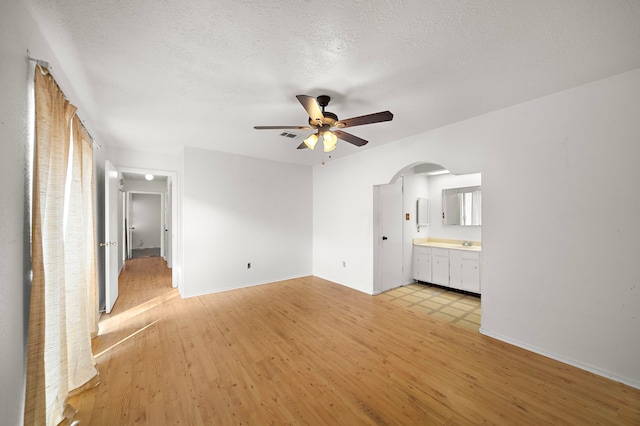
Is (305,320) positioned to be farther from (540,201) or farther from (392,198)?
(540,201)

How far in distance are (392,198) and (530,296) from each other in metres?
2.59

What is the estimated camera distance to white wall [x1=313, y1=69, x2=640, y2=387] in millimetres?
2094

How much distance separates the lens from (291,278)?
5.41 meters

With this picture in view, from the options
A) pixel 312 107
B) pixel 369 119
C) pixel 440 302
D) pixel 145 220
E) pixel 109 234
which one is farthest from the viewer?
pixel 145 220

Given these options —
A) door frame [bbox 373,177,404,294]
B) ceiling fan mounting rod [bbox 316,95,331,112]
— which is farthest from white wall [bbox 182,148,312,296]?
ceiling fan mounting rod [bbox 316,95,331,112]

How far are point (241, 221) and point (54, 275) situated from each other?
10.6 ft

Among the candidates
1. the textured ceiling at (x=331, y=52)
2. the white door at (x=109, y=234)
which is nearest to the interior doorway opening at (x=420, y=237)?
the textured ceiling at (x=331, y=52)

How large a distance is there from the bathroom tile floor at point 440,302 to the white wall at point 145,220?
9.31 meters

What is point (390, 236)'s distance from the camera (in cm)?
466

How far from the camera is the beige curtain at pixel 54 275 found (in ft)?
4.31

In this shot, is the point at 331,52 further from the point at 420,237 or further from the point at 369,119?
the point at 420,237

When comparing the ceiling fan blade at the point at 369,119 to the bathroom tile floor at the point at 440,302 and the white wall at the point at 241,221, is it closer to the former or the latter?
the bathroom tile floor at the point at 440,302

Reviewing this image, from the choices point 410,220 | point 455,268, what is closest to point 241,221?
point 410,220

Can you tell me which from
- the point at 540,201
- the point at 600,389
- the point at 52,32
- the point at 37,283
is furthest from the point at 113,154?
the point at 600,389
